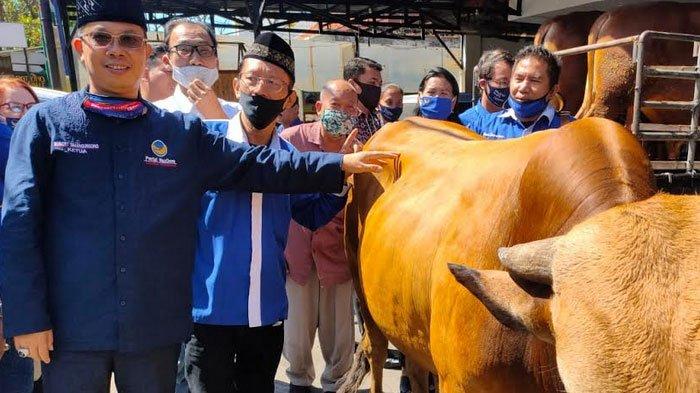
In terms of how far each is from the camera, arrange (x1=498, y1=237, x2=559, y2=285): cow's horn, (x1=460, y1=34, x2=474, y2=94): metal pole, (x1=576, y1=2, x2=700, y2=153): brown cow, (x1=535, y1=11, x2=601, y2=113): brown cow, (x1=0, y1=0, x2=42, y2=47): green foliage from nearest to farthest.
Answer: (x1=498, y1=237, x2=559, y2=285): cow's horn → (x1=576, y1=2, x2=700, y2=153): brown cow → (x1=535, y1=11, x2=601, y2=113): brown cow → (x1=460, y1=34, x2=474, y2=94): metal pole → (x1=0, y1=0, x2=42, y2=47): green foliage

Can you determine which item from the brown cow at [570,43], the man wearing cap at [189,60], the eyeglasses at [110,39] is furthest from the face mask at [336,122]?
the brown cow at [570,43]

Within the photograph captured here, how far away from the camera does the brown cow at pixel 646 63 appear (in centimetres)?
598

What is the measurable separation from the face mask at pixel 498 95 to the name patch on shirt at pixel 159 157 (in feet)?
9.49

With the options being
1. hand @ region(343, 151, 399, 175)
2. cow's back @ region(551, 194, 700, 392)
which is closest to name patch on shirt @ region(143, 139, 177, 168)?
hand @ region(343, 151, 399, 175)

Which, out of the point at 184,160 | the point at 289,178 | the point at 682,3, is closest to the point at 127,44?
the point at 184,160

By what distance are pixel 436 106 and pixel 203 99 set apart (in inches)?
68.6

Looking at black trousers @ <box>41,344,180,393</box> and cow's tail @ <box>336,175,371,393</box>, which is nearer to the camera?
black trousers @ <box>41,344,180,393</box>

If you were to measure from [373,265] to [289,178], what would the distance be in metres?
0.83

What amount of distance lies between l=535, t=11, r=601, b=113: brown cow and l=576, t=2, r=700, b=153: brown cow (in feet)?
3.71

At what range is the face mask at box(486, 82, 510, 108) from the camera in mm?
4289

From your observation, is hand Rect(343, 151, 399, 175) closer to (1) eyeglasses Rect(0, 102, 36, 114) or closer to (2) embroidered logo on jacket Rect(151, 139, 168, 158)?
(2) embroidered logo on jacket Rect(151, 139, 168, 158)

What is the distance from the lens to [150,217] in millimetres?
1998

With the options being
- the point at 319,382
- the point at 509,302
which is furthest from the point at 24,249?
the point at 319,382

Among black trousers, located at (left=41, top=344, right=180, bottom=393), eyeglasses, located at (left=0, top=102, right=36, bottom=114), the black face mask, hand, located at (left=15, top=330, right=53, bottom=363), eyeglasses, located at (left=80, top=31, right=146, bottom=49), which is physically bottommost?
black trousers, located at (left=41, top=344, right=180, bottom=393)
